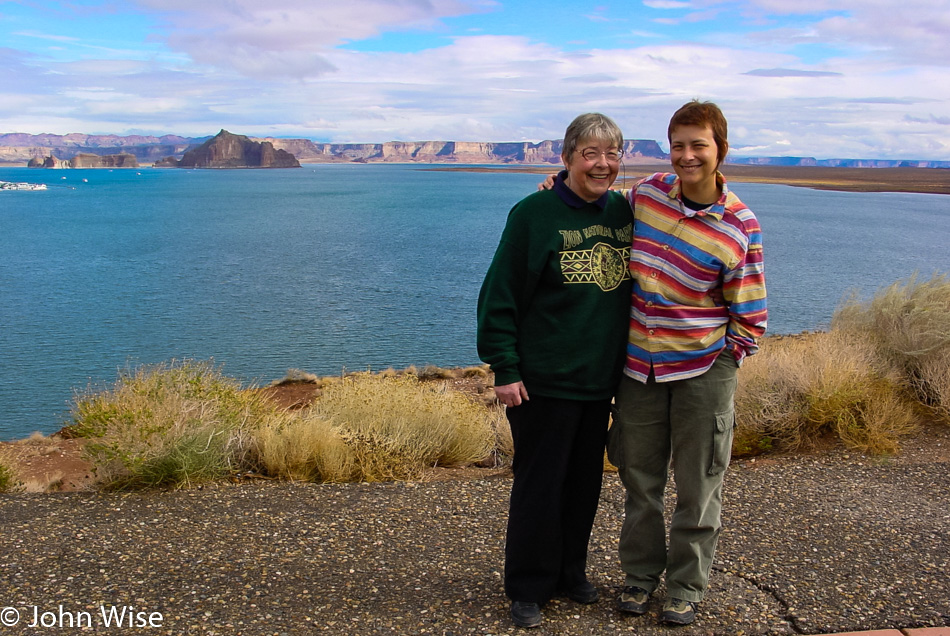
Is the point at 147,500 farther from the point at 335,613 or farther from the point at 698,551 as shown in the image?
the point at 698,551

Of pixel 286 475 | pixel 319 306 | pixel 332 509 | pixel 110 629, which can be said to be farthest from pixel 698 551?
pixel 319 306

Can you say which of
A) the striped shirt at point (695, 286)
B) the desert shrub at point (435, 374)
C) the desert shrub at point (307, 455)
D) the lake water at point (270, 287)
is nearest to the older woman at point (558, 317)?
the striped shirt at point (695, 286)

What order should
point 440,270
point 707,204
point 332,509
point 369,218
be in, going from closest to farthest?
point 707,204 → point 332,509 → point 440,270 → point 369,218

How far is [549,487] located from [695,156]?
4.99ft

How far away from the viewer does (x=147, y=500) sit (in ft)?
15.8

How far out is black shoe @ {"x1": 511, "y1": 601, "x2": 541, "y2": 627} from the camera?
3.32 m

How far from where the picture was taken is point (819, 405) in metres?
6.31

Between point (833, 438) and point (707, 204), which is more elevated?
point (707, 204)

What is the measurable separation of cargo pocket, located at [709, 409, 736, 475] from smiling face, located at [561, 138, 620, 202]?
1.08 m

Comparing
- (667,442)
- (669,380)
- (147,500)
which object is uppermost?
(669,380)

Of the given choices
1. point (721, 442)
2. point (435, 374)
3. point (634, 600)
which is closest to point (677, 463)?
point (721, 442)

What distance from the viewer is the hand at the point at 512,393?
124 inches

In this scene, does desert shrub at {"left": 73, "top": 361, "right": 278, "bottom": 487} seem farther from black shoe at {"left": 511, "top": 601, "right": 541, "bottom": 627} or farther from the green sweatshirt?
the green sweatshirt

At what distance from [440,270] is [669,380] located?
28.9m
